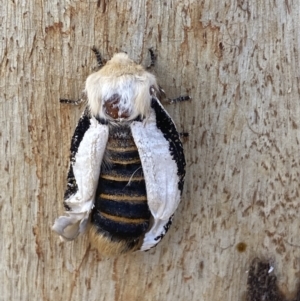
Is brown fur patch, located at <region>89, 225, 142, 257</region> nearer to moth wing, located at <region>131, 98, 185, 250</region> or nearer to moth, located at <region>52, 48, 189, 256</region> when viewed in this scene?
moth, located at <region>52, 48, 189, 256</region>

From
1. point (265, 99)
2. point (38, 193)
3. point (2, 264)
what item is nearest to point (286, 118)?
point (265, 99)

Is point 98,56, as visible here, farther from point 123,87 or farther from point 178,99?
point 178,99

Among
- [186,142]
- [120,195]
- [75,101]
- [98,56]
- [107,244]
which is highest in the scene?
[98,56]

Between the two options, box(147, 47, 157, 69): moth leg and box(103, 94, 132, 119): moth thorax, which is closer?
box(103, 94, 132, 119): moth thorax


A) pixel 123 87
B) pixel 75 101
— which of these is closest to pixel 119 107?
pixel 123 87

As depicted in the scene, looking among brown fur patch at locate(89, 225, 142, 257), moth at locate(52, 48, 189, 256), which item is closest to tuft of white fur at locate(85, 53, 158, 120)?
moth at locate(52, 48, 189, 256)

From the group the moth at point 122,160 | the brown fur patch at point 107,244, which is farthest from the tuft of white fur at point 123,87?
the brown fur patch at point 107,244

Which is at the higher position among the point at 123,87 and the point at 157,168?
the point at 123,87

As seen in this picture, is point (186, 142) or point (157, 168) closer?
point (157, 168)
